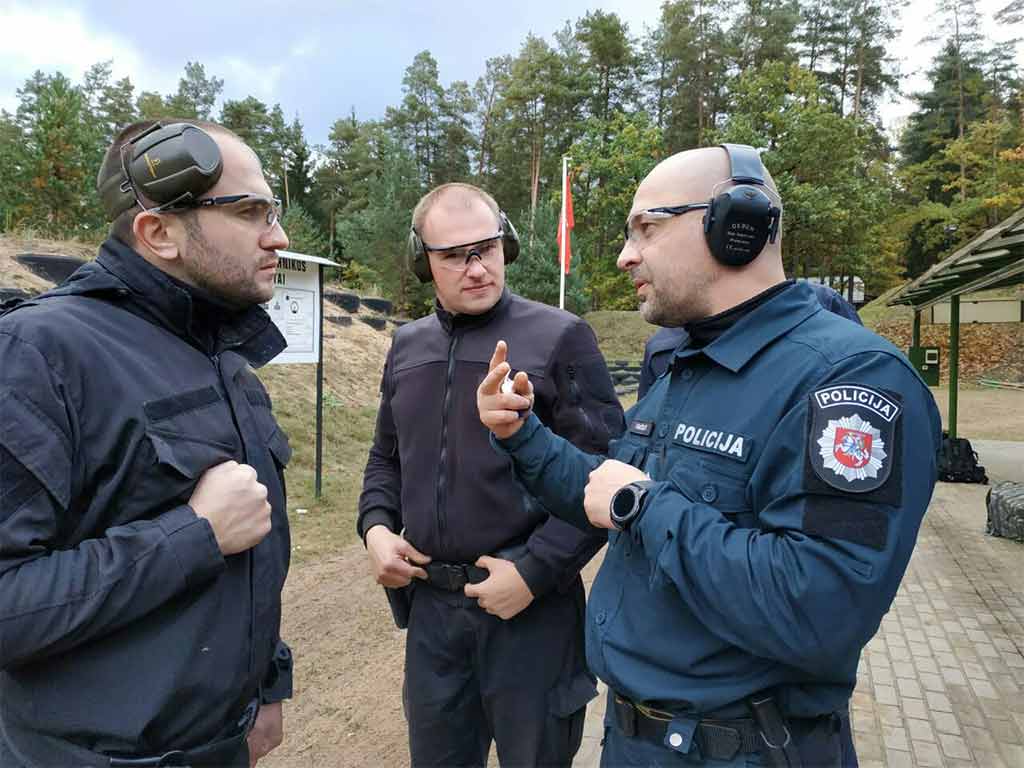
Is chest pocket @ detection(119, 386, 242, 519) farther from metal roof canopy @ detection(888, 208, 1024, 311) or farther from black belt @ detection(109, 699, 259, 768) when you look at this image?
metal roof canopy @ detection(888, 208, 1024, 311)

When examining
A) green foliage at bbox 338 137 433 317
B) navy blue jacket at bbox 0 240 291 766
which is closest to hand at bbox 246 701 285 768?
navy blue jacket at bbox 0 240 291 766

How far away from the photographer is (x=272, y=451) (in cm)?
182

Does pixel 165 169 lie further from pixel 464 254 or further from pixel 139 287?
pixel 464 254

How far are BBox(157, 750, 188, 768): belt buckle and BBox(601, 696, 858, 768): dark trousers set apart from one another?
0.99 metres

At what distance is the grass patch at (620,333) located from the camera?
24.6 meters

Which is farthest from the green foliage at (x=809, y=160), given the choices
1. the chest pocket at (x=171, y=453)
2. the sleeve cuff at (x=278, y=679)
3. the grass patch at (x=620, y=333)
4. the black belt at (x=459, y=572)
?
the chest pocket at (x=171, y=453)

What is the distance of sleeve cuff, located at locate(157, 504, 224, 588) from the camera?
1312 millimetres

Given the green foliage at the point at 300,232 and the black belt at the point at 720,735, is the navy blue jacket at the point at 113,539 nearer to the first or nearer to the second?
the black belt at the point at 720,735

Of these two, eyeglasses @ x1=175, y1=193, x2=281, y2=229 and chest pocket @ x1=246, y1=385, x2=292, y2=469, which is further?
chest pocket @ x1=246, y1=385, x2=292, y2=469

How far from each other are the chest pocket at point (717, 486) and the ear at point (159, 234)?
136cm

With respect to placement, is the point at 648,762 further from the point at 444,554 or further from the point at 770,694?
the point at 444,554

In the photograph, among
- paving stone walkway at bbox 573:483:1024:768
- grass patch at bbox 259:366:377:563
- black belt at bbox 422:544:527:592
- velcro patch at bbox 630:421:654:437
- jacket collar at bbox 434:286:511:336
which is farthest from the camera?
grass patch at bbox 259:366:377:563

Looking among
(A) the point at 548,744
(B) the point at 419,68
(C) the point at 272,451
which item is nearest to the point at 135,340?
(C) the point at 272,451

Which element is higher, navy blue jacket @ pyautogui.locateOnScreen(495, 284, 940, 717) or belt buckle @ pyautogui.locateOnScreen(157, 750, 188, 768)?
navy blue jacket @ pyautogui.locateOnScreen(495, 284, 940, 717)
